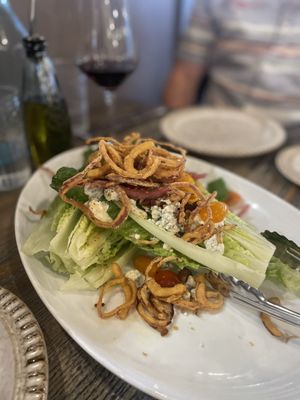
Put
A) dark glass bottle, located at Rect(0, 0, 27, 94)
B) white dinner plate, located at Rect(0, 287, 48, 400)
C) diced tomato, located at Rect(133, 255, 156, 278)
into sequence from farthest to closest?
dark glass bottle, located at Rect(0, 0, 27, 94) < diced tomato, located at Rect(133, 255, 156, 278) < white dinner plate, located at Rect(0, 287, 48, 400)

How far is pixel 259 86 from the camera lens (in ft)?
5.83

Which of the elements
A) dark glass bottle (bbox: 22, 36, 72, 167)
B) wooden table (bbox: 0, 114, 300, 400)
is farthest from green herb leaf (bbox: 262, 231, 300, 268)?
dark glass bottle (bbox: 22, 36, 72, 167)

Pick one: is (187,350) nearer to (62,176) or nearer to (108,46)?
(62,176)

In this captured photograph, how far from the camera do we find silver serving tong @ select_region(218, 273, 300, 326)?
1.99 ft

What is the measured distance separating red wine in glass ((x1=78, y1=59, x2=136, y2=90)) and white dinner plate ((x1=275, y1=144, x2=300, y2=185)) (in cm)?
58

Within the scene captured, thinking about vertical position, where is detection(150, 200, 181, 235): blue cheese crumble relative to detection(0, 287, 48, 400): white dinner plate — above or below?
above

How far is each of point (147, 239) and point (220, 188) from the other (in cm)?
32

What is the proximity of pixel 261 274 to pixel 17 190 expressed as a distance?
67 cm

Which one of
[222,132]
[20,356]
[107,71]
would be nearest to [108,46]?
[107,71]

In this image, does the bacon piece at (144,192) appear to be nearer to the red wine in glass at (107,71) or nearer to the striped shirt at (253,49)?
the red wine in glass at (107,71)

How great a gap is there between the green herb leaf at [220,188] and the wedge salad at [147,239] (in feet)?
0.67

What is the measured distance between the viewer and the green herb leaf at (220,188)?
926 millimetres

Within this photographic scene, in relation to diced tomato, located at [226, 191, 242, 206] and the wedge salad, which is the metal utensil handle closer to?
the wedge salad

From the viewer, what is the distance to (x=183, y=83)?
2061 mm
